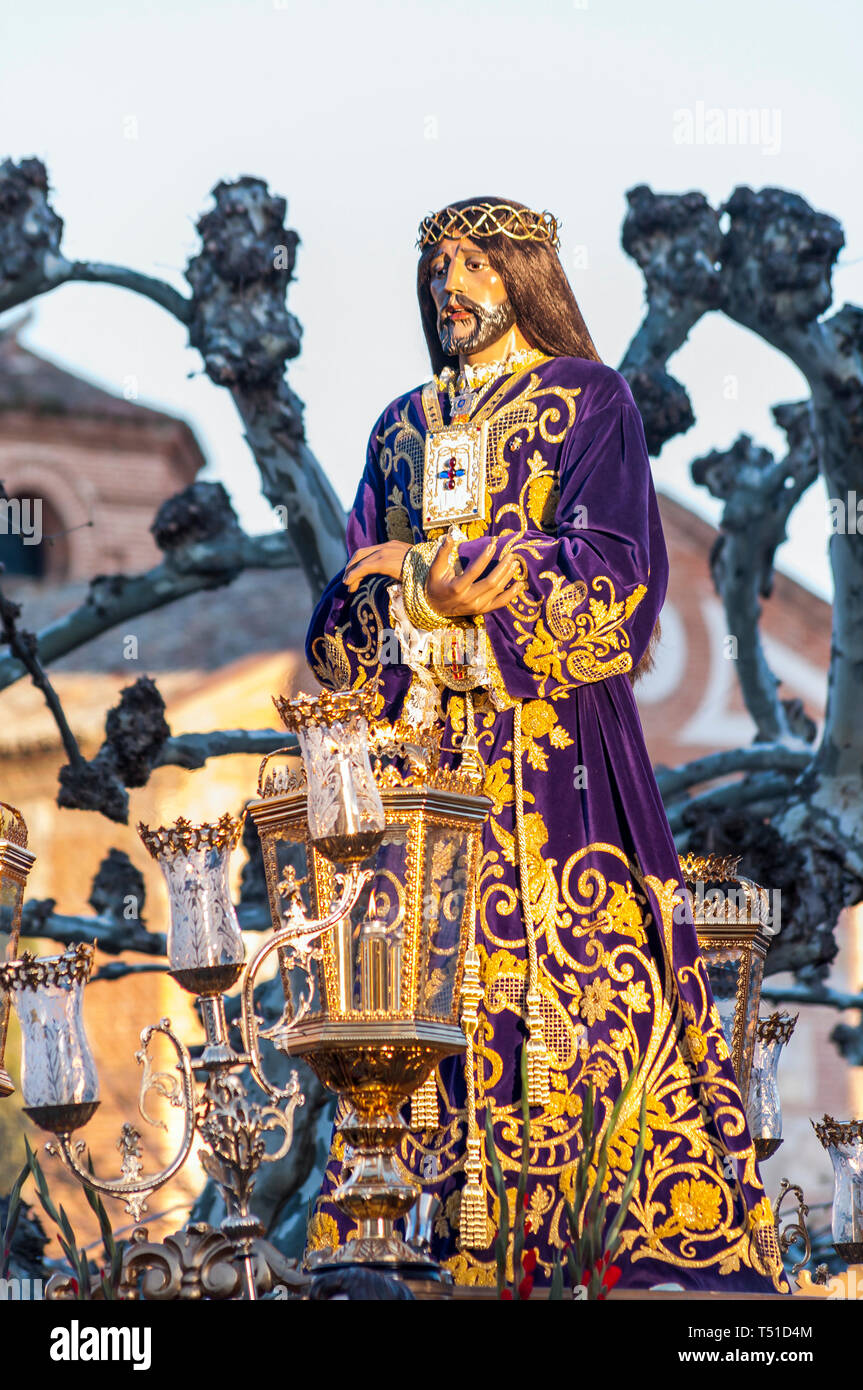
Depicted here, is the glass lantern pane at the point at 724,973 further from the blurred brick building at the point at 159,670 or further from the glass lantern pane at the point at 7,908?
the blurred brick building at the point at 159,670

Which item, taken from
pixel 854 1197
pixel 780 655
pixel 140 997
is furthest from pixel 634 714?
pixel 780 655

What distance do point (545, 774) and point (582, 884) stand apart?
0.84 feet

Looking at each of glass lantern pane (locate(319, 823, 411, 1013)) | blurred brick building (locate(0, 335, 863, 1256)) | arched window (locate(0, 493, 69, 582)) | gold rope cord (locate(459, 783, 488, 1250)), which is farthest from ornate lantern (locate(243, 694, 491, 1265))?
arched window (locate(0, 493, 69, 582))

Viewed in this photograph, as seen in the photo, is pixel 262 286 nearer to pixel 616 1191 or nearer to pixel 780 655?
pixel 616 1191

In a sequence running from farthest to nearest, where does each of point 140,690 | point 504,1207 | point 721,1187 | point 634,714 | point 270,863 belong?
1. point 140,690
2. point 634,714
3. point 721,1187
4. point 270,863
5. point 504,1207

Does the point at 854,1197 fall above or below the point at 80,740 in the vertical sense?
below

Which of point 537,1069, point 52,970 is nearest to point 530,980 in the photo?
point 537,1069

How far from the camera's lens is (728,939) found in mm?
5336

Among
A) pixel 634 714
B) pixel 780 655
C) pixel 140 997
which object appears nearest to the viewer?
pixel 634 714

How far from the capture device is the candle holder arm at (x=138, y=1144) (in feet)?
12.7

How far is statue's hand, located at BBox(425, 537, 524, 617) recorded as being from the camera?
4566 mm

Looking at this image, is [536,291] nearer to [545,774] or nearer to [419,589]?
[419,589]

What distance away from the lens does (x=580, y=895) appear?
15.6ft
